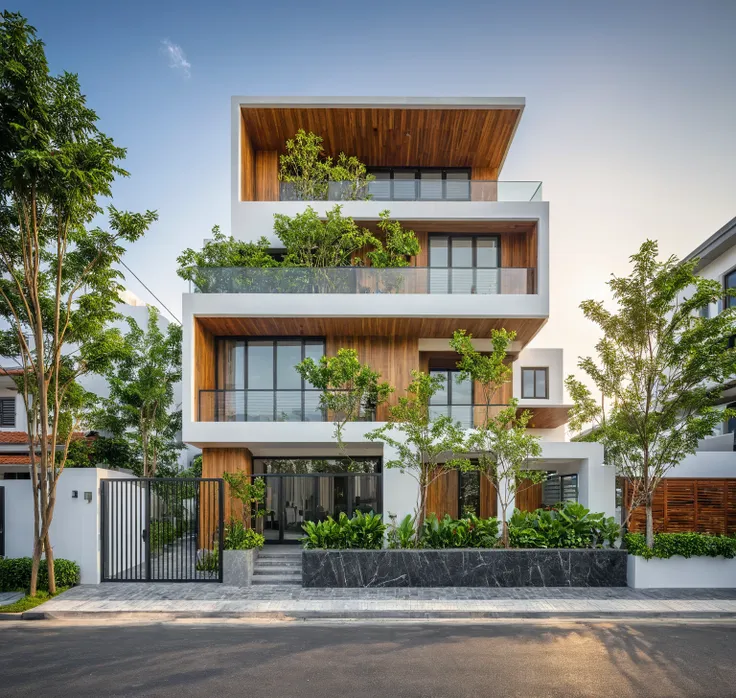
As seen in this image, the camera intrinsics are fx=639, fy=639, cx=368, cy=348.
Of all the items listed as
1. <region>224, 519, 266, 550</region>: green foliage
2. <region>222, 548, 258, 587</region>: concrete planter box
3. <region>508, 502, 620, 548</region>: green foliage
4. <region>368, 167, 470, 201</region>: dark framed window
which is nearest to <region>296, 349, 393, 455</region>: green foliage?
<region>224, 519, 266, 550</region>: green foliage

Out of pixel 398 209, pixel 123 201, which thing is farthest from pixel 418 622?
pixel 398 209

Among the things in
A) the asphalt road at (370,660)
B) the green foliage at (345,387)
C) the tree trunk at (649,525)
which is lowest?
the asphalt road at (370,660)

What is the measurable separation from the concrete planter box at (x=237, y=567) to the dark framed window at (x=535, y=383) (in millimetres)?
17636

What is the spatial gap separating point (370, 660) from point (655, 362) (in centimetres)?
877

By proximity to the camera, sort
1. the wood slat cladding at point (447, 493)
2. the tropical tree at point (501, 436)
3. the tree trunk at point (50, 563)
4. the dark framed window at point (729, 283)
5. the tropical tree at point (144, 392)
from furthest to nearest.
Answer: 1. the tropical tree at point (144, 392)
2. the wood slat cladding at point (447, 493)
3. the dark framed window at point (729, 283)
4. the tropical tree at point (501, 436)
5. the tree trunk at point (50, 563)

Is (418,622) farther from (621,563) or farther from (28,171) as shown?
(28,171)

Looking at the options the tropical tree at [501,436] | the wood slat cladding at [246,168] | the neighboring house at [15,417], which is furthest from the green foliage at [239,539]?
the wood slat cladding at [246,168]

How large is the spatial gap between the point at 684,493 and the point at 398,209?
35.9 ft

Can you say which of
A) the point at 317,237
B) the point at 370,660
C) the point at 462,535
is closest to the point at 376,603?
the point at 462,535

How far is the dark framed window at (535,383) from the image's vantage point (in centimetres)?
2862

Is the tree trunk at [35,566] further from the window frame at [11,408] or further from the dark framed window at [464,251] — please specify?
the window frame at [11,408]

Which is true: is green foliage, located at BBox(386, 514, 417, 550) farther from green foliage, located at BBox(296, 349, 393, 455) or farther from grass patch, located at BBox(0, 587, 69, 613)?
Result: grass patch, located at BBox(0, 587, 69, 613)

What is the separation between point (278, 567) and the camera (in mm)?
15305

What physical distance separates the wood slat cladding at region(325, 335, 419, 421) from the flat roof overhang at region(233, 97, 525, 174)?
6650 mm
